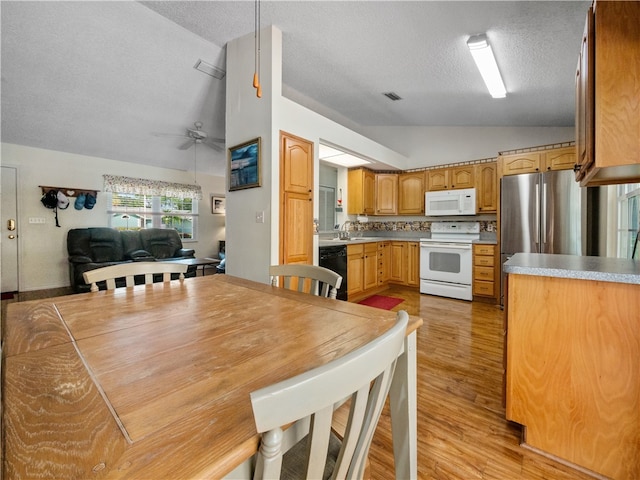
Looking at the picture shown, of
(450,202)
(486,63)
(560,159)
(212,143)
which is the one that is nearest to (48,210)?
(212,143)

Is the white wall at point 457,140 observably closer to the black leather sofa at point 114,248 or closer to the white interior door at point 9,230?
the black leather sofa at point 114,248

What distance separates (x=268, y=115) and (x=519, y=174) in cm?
327

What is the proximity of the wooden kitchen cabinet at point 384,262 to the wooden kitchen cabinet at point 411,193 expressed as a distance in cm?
74

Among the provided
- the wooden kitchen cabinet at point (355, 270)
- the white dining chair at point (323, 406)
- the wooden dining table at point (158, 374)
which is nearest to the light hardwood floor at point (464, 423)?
the wooden dining table at point (158, 374)

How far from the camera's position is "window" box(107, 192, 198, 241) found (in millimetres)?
5574

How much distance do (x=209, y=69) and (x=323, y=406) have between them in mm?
4256

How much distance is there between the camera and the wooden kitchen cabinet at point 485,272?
3.97m

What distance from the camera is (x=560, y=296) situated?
1349 mm

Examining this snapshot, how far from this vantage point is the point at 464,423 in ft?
5.18

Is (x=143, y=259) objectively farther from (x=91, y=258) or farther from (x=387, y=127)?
(x=387, y=127)

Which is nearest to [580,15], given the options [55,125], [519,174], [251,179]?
[519,174]

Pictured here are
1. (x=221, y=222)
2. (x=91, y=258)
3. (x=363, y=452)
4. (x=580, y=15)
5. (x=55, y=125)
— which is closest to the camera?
(x=363, y=452)

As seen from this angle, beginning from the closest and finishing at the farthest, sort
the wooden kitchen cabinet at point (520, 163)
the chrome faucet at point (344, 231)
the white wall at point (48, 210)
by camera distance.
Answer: the wooden kitchen cabinet at point (520, 163)
the white wall at point (48, 210)
the chrome faucet at point (344, 231)

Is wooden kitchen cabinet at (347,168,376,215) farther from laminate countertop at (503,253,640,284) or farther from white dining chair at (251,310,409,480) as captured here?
white dining chair at (251,310,409,480)
